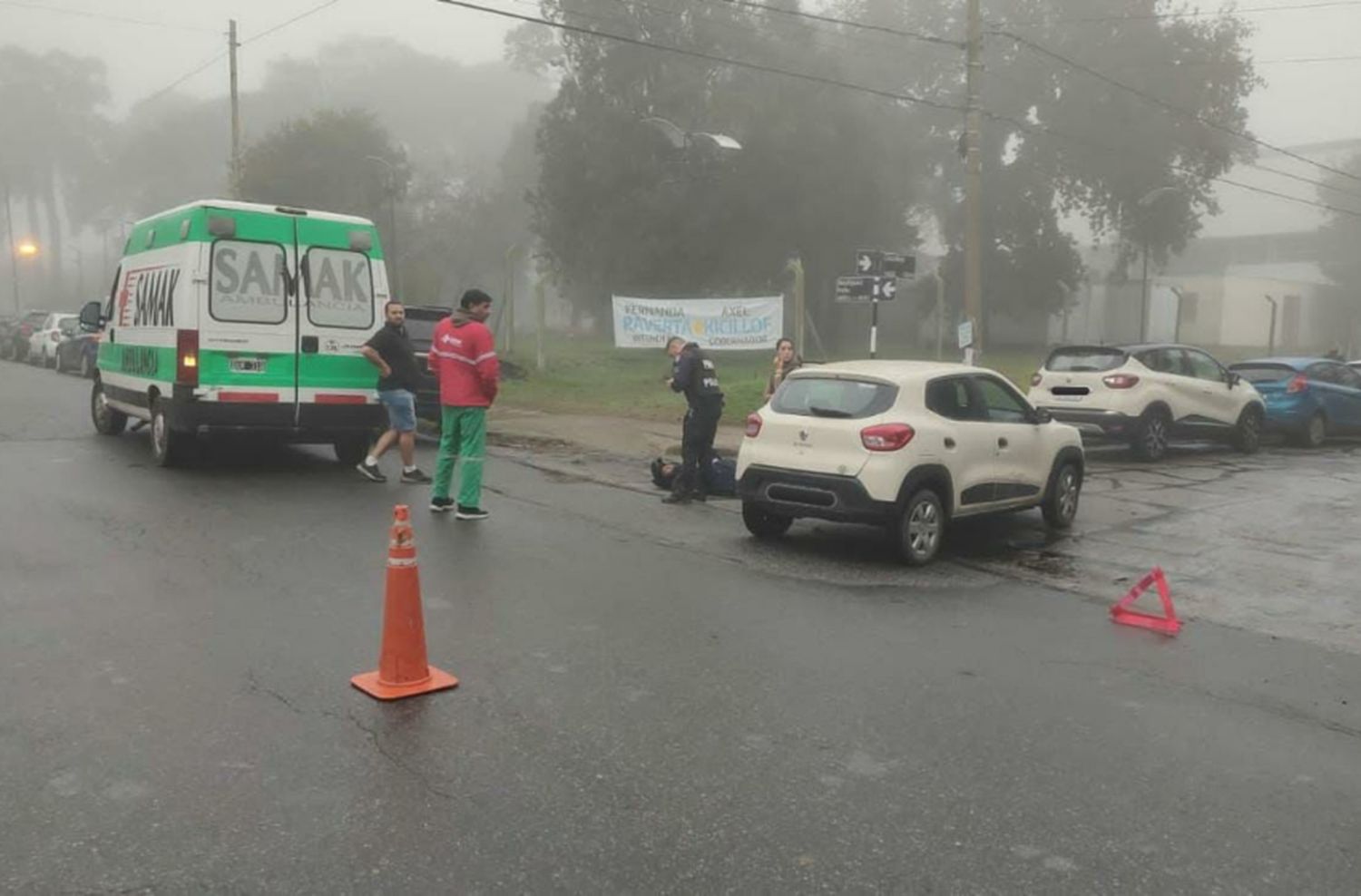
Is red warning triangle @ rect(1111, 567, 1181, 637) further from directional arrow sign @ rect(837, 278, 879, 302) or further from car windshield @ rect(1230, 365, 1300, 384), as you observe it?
car windshield @ rect(1230, 365, 1300, 384)

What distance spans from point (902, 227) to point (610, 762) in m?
38.4

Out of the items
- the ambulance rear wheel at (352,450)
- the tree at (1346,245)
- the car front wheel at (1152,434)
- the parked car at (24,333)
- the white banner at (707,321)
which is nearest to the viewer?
the ambulance rear wheel at (352,450)

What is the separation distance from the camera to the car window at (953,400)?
28.4ft

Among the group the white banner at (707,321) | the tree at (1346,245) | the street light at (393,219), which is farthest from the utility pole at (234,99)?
the tree at (1346,245)

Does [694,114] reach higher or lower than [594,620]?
higher

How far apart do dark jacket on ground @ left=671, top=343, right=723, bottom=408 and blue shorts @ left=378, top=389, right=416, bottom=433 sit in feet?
8.59

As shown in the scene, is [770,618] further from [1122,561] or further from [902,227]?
[902,227]

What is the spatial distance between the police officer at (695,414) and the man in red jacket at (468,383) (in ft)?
6.32

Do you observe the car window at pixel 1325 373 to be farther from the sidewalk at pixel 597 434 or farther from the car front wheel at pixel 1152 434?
the sidewalk at pixel 597 434

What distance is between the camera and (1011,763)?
4.43m

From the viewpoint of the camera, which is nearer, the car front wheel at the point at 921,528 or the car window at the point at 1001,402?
the car front wheel at the point at 921,528

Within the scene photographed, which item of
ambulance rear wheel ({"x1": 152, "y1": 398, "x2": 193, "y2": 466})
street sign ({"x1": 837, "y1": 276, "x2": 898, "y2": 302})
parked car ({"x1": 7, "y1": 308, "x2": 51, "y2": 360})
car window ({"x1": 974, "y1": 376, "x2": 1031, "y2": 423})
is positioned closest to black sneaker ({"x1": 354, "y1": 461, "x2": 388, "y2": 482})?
ambulance rear wheel ({"x1": 152, "y1": 398, "x2": 193, "y2": 466})

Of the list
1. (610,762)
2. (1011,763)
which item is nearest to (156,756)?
(610,762)

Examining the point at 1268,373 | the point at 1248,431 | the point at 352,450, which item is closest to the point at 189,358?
the point at 352,450
